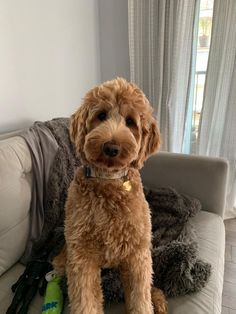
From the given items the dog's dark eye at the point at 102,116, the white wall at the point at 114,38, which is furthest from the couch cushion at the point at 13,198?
the white wall at the point at 114,38

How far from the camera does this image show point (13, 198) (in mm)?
1147

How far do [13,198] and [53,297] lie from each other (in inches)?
16.8

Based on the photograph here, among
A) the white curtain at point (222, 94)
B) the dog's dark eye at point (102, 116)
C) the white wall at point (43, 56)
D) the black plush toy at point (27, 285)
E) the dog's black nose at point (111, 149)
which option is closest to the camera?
the dog's black nose at point (111, 149)

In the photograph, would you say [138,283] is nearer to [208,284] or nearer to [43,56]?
[208,284]

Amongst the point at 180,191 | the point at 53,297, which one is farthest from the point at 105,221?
the point at 180,191

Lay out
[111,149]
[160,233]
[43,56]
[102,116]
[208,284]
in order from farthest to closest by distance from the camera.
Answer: [43,56]
[160,233]
[208,284]
[102,116]
[111,149]

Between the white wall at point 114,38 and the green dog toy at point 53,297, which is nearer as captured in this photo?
the green dog toy at point 53,297

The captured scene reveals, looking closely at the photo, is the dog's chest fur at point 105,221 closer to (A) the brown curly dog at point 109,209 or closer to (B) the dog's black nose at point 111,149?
(A) the brown curly dog at point 109,209

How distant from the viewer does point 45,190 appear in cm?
133

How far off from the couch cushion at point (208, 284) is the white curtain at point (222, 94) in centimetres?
84

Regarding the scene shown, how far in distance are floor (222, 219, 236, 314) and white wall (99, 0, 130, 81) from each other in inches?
62.7

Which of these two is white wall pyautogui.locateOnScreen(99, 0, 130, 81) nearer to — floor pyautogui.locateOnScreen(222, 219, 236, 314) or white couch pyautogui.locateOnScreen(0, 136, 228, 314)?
white couch pyautogui.locateOnScreen(0, 136, 228, 314)

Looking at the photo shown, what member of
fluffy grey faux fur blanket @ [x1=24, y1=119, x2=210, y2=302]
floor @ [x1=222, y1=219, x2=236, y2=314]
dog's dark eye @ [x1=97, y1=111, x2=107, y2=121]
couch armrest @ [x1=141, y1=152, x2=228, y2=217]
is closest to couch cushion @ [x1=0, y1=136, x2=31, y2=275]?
fluffy grey faux fur blanket @ [x1=24, y1=119, x2=210, y2=302]

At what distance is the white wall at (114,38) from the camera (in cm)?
224
